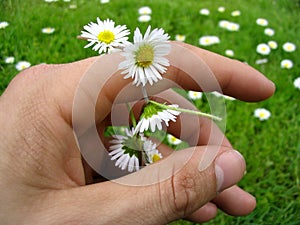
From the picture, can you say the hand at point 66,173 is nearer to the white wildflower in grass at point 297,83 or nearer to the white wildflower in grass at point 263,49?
the white wildflower in grass at point 297,83

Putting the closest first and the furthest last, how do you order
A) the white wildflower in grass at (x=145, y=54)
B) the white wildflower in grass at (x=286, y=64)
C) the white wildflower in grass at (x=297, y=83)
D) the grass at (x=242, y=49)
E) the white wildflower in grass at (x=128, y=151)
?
the white wildflower in grass at (x=145, y=54)
the white wildflower in grass at (x=128, y=151)
the grass at (x=242, y=49)
the white wildflower in grass at (x=297, y=83)
the white wildflower in grass at (x=286, y=64)

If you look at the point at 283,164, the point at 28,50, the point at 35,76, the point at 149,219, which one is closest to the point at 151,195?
the point at 149,219

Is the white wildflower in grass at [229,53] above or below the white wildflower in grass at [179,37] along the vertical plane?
below

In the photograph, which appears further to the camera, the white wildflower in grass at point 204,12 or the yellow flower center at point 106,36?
the white wildflower in grass at point 204,12

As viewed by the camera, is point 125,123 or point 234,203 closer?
point 125,123

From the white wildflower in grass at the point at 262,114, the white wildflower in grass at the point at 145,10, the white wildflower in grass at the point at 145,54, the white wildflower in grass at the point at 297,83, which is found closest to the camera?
the white wildflower in grass at the point at 145,54

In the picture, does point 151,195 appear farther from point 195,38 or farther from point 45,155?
point 195,38

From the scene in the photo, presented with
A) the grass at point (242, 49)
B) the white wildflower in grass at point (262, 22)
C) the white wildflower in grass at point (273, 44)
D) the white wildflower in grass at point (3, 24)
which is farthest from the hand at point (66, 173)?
the white wildflower in grass at point (262, 22)
